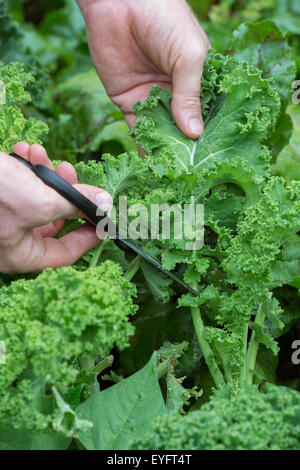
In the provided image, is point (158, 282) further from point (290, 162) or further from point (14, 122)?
point (290, 162)

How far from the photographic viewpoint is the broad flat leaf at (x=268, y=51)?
245 centimetres

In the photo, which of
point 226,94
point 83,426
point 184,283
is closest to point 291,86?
point 226,94

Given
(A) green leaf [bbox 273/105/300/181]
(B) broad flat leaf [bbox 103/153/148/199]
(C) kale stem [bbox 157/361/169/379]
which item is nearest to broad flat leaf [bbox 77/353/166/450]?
(C) kale stem [bbox 157/361/169/379]

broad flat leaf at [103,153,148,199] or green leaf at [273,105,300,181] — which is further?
green leaf at [273,105,300,181]

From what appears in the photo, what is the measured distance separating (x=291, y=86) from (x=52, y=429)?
1703mm

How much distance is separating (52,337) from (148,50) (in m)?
1.39

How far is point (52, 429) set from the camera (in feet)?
4.85

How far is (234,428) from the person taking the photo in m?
1.39

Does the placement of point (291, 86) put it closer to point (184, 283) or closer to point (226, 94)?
point (226, 94)

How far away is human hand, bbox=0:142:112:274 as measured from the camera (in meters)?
1.64

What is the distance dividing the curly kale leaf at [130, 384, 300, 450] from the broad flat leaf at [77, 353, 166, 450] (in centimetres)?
14

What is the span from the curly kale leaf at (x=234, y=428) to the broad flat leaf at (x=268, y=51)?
4.73ft

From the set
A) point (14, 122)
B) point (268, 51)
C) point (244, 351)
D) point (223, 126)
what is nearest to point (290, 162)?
point (268, 51)

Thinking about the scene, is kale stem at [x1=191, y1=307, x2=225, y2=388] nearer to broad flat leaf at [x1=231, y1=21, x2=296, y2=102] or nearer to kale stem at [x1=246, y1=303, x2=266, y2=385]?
kale stem at [x1=246, y1=303, x2=266, y2=385]
